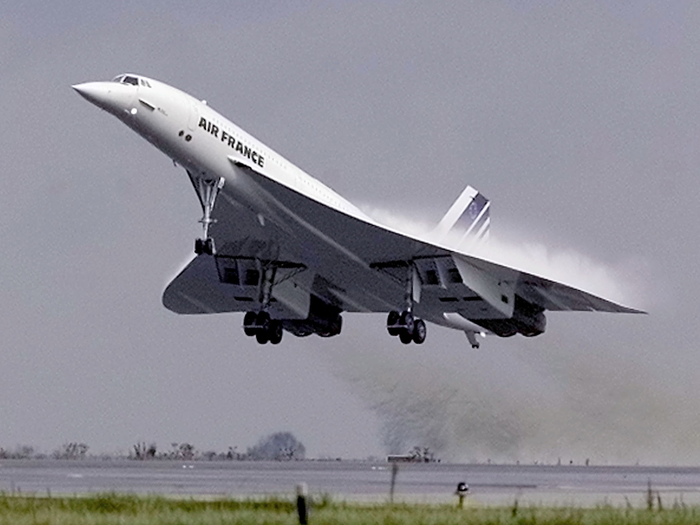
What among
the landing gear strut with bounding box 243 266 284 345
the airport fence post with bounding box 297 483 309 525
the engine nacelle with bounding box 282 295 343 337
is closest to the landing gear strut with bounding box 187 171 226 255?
the landing gear strut with bounding box 243 266 284 345

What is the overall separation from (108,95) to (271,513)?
11280 millimetres

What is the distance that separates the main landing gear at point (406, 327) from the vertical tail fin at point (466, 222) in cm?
566

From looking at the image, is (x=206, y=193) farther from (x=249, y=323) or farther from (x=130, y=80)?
(x=249, y=323)

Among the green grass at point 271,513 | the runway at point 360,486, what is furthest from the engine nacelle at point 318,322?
the green grass at point 271,513

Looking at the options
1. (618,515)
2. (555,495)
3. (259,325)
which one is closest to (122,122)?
(259,325)

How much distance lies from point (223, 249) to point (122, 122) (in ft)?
22.2

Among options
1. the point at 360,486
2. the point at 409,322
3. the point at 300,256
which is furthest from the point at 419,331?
the point at 360,486

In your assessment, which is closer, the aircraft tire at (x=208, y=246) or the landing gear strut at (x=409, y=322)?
the aircraft tire at (x=208, y=246)

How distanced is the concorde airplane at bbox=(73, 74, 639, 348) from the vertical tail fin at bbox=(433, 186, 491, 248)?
4 cm

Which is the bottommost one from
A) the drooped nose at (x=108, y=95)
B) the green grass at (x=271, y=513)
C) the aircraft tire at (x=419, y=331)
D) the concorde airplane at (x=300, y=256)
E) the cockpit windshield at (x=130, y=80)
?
the green grass at (x=271, y=513)

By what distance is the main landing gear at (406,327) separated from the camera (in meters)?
31.4

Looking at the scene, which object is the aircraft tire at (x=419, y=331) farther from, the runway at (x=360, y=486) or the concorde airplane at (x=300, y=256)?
the runway at (x=360, y=486)

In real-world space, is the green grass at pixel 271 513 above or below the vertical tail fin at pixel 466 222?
below

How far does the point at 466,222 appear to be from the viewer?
3797 centimetres
